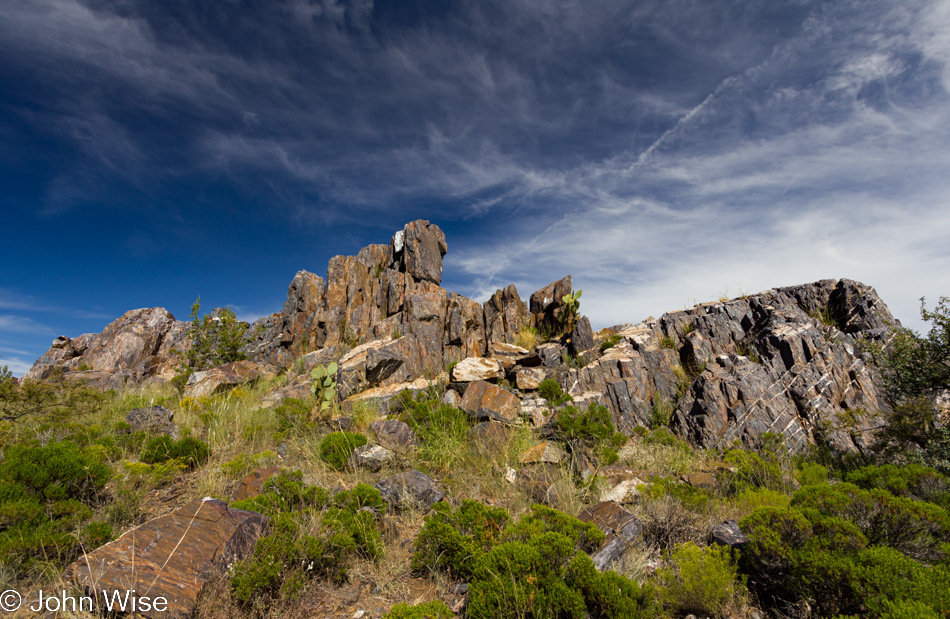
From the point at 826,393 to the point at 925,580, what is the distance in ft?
30.2

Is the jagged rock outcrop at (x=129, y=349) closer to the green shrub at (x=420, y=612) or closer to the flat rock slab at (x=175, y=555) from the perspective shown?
the flat rock slab at (x=175, y=555)

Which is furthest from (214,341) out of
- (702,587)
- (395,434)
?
(702,587)

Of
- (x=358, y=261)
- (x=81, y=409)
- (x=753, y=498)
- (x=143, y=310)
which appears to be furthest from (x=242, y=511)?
(x=143, y=310)

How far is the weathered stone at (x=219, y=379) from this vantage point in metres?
13.9

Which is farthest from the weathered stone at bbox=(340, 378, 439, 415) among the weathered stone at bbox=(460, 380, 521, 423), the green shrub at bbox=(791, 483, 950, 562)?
the green shrub at bbox=(791, 483, 950, 562)

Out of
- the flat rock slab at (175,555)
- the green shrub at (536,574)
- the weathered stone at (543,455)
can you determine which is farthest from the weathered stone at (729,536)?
the flat rock slab at (175,555)

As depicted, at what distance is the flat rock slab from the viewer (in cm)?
297

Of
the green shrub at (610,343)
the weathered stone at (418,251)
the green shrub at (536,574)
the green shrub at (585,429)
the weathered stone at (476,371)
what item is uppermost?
the weathered stone at (418,251)

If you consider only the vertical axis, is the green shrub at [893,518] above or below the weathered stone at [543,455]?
below

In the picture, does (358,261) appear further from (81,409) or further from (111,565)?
(111,565)

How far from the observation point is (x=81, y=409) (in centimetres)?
844

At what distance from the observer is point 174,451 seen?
641cm

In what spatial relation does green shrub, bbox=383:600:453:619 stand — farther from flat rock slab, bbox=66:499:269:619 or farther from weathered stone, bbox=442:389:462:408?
weathered stone, bbox=442:389:462:408

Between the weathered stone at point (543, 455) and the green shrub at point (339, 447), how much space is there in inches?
126
